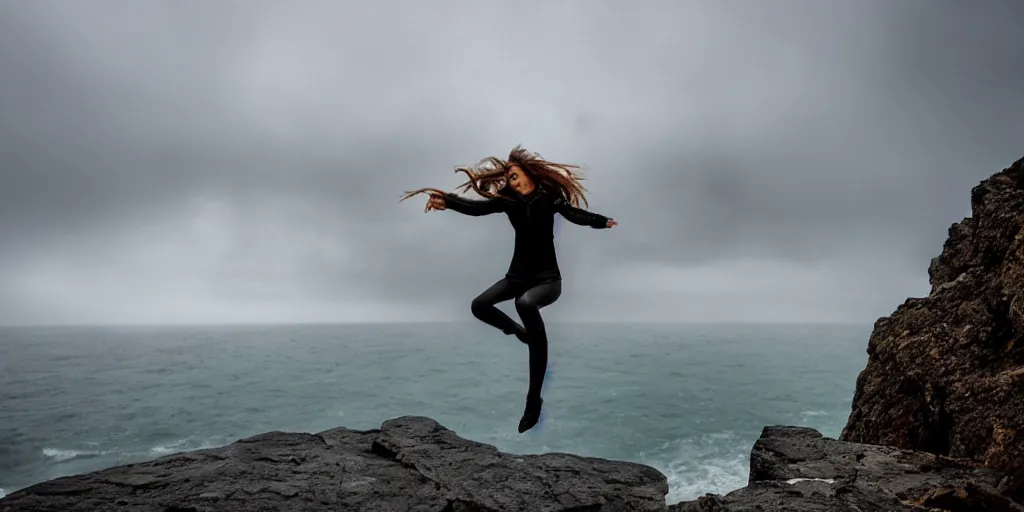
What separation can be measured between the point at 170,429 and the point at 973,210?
56.0 meters

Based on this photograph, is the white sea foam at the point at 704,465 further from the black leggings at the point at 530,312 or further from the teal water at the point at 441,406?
the black leggings at the point at 530,312

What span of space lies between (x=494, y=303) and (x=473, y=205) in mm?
1081

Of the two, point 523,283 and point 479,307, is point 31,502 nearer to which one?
point 479,307

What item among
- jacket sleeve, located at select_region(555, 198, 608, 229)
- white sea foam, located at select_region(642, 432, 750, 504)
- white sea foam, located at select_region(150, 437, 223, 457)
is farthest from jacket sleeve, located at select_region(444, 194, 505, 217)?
white sea foam, located at select_region(150, 437, 223, 457)

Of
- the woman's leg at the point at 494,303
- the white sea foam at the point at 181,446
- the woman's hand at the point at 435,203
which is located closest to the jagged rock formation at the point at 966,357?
the woman's leg at the point at 494,303

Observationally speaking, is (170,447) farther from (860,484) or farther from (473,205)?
(860,484)

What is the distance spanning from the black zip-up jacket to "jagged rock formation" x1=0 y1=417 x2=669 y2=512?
3657mm

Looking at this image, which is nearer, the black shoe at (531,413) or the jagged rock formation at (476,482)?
the jagged rock formation at (476,482)

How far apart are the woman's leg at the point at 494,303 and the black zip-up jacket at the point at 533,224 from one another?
0.12 m

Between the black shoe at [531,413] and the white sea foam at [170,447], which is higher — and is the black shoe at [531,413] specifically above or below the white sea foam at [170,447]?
above

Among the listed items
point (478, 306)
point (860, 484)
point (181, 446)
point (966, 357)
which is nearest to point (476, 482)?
point (478, 306)

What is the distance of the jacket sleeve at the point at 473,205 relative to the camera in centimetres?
548

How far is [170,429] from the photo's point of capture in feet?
151

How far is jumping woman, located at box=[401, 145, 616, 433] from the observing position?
5.36 m
